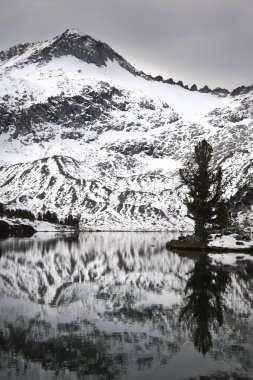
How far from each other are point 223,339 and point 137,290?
15718 millimetres

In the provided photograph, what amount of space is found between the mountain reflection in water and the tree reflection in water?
1.8 inches

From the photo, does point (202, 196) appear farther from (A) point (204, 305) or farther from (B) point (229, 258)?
(A) point (204, 305)

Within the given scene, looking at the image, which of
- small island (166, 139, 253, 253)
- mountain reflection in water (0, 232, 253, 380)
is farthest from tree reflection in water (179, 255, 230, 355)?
small island (166, 139, 253, 253)

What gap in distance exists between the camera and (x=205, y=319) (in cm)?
2548

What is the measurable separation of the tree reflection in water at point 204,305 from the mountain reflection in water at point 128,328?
47 millimetres

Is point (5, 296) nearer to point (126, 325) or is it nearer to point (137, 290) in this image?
point (137, 290)

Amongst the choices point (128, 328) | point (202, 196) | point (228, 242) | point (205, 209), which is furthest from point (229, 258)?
point (128, 328)

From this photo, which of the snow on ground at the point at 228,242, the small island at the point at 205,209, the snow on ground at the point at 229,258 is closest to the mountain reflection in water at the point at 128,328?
the snow on ground at the point at 229,258

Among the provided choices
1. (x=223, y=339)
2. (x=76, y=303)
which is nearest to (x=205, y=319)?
(x=223, y=339)

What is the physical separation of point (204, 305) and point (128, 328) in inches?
266

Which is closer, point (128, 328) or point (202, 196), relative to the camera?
point (128, 328)

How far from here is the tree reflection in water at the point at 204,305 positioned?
22.3 meters

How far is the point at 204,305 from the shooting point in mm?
29156

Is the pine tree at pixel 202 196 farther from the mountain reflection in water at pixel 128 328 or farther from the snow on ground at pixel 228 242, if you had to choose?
the mountain reflection in water at pixel 128 328
